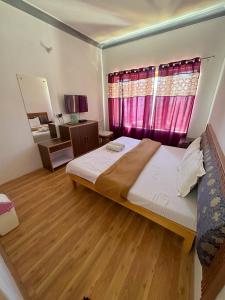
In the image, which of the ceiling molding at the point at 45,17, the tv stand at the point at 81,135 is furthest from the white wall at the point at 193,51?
the tv stand at the point at 81,135

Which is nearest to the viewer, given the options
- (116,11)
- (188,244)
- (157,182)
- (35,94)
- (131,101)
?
(188,244)

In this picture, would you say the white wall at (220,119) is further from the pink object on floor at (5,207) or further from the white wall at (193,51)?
the pink object on floor at (5,207)

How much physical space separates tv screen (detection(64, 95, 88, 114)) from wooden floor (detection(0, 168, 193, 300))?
2.12 meters

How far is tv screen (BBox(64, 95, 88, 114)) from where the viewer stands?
3004 millimetres

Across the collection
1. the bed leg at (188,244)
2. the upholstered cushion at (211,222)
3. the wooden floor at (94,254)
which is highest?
the upholstered cushion at (211,222)

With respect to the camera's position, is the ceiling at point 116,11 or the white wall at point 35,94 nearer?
the ceiling at point 116,11

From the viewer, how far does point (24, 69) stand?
230 centimetres

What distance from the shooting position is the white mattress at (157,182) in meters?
1.17

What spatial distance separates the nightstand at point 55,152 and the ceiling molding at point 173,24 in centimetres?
283

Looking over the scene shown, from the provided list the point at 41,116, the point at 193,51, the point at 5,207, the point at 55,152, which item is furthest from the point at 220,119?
the point at 41,116

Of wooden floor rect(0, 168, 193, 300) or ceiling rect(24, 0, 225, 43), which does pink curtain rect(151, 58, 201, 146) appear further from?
wooden floor rect(0, 168, 193, 300)

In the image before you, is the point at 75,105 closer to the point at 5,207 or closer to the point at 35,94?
the point at 35,94

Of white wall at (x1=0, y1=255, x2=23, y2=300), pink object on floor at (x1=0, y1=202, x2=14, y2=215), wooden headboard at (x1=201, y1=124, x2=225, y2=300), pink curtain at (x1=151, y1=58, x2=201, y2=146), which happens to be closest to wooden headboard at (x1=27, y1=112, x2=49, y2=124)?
pink object on floor at (x1=0, y1=202, x2=14, y2=215)

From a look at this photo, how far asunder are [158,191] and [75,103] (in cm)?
276
